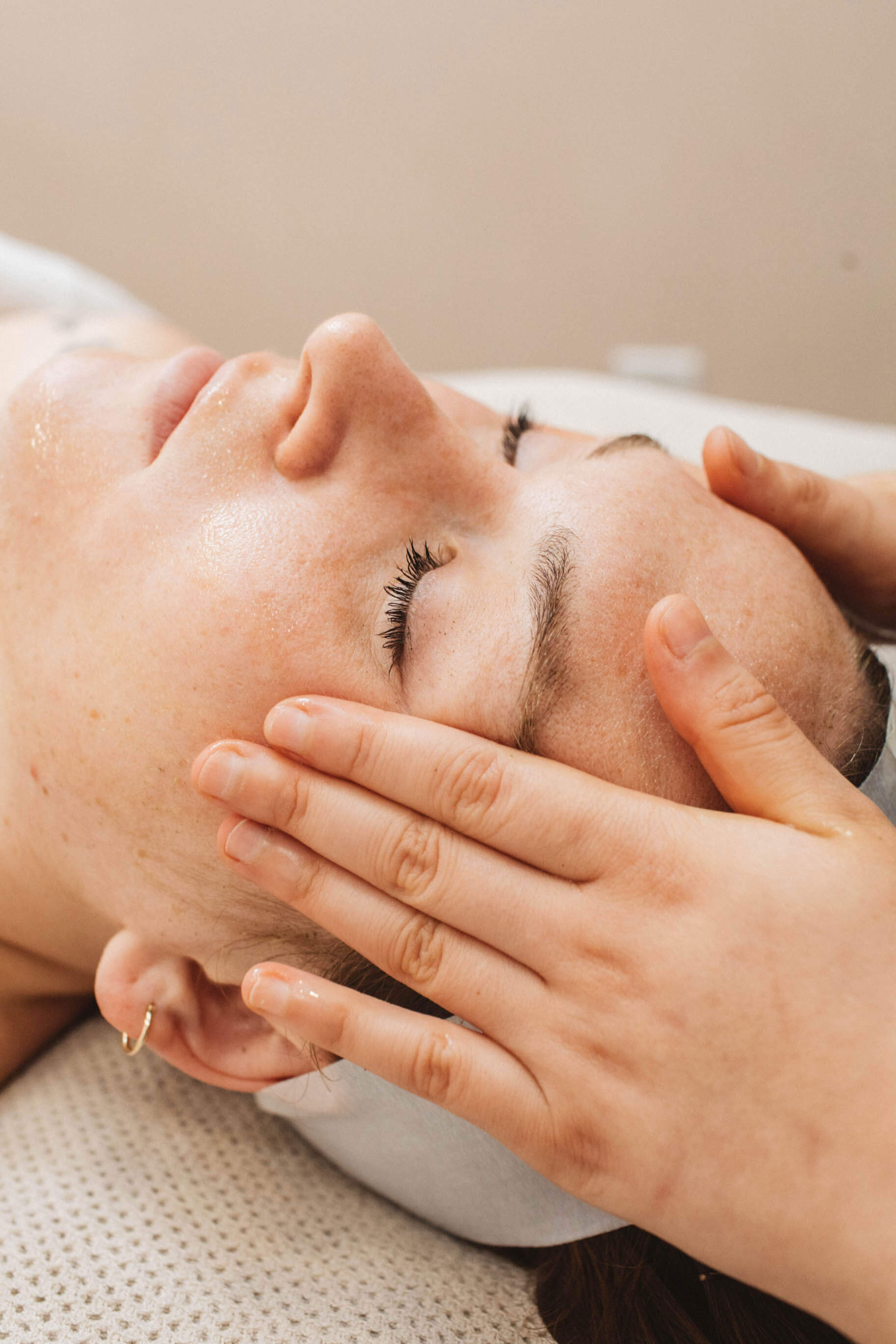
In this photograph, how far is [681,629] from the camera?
719 mm

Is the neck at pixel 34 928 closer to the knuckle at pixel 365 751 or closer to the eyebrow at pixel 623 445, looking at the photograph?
the knuckle at pixel 365 751

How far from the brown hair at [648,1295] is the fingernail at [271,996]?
4.5 inches

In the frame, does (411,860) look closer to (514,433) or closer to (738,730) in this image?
(738,730)

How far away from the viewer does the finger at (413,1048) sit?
688mm

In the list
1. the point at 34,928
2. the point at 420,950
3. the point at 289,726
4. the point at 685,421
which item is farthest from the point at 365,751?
the point at 685,421

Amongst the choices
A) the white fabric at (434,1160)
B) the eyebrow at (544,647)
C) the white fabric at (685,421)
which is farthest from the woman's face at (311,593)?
the white fabric at (685,421)

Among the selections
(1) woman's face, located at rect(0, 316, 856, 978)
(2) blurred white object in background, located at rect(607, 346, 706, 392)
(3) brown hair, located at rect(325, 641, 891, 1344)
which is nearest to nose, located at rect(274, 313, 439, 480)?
(1) woman's face, located at rect(0, 316, 856, 978)

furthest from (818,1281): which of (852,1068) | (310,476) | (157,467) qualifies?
(157,467)

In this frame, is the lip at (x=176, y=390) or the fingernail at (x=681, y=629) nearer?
the fingernail at (x=681, y=629)

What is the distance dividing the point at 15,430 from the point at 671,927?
0.80 metres

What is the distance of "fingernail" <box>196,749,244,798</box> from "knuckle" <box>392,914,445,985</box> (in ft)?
0.56

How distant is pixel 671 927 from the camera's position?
2.15 ft

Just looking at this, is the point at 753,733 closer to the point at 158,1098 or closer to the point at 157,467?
the point at 157,467

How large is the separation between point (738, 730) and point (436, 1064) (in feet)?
1.12
